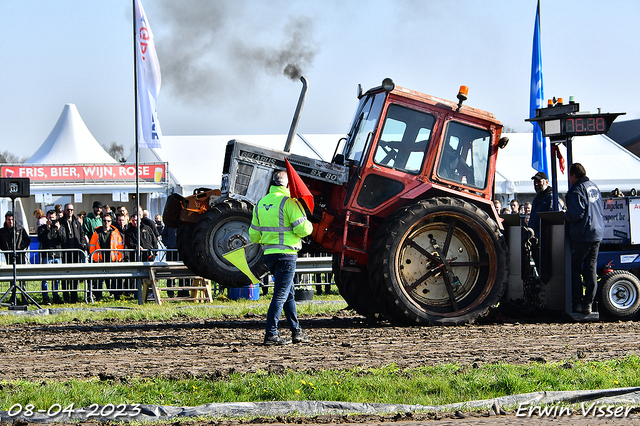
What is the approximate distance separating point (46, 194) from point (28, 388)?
21480 mm

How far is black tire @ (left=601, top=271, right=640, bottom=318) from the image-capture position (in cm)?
1027

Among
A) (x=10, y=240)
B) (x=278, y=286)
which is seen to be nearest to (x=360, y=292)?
(x=278, y=286)

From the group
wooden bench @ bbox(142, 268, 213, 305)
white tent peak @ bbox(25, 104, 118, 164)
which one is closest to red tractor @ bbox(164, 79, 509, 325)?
wooden bench @ bbox(142, 268, 213, 305)

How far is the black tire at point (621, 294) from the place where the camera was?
10273 mm

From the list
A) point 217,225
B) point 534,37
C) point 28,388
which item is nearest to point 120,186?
point 534,37

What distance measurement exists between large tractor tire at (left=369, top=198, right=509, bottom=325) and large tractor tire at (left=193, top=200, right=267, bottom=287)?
Answer: 5.23 feet

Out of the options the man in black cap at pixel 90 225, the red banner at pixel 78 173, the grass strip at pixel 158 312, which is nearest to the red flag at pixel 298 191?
the grass strip at pixel 158 312

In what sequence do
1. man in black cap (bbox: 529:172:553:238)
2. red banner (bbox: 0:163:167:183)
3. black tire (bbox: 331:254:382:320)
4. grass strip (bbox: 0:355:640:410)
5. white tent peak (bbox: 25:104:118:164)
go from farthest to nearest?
white tent peak (bbox: 25:104:118:164) → red banner (bbox: 0:163:167:183) → man in black cap (bbox: 529:172:553:238) → black tire (bbox: 331:254:382:320) → grass strip (bbox: 0:355:640:410)

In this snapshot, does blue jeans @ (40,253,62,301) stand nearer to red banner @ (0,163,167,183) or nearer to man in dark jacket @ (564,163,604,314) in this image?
man in dark jacket @ (564,163,604,314)

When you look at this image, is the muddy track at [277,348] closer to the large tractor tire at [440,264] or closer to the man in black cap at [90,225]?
the large tractor tire at [440,264]

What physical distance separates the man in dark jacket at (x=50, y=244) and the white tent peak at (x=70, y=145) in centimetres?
1228

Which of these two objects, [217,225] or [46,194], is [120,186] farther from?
[217,225]

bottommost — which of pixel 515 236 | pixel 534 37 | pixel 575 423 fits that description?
pixel 575 423

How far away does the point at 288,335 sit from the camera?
9.34 meters
